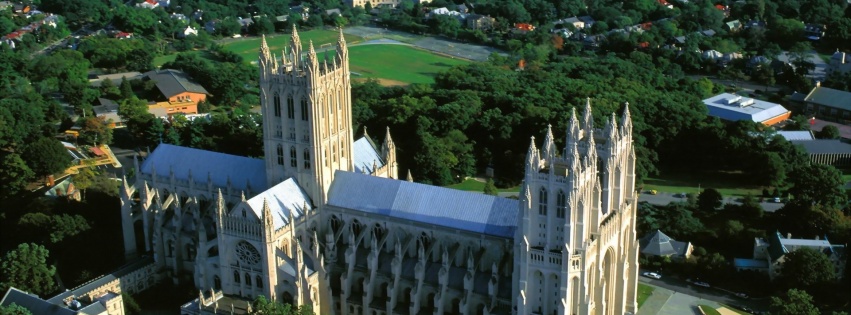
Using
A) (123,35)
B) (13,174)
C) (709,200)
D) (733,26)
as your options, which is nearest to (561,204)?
(709,200)

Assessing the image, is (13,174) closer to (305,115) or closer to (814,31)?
(305,115)

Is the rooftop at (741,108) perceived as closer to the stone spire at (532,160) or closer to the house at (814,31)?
the house at (814,31)

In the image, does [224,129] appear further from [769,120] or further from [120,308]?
[769,120]

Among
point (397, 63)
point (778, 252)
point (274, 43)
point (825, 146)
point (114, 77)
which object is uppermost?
point (825, 146)

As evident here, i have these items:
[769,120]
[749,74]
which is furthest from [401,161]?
[749,74]

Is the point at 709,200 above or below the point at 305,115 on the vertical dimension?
below

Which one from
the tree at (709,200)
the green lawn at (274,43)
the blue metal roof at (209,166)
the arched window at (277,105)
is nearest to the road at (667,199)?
the tree at (709,200)
